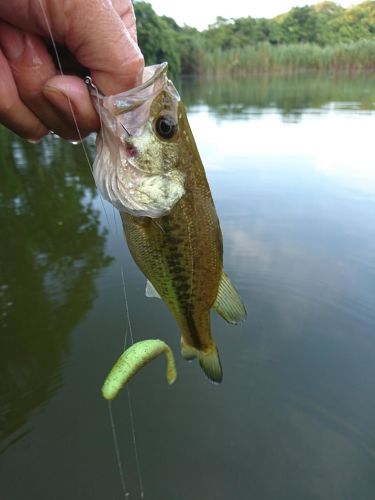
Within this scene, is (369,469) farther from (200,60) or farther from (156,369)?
(200,60)

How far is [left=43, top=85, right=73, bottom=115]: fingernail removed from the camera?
1272 millimetres

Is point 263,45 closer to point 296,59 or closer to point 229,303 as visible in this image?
point 296,59

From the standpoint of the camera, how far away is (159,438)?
297 cm

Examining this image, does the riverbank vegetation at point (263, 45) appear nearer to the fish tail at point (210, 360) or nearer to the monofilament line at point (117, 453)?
the monofilament line at point (117, 453)

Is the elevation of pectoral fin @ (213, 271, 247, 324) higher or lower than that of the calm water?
higher

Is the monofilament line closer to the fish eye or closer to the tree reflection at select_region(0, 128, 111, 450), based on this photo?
the tree reflection at select_region(0, 128, 111, 450)

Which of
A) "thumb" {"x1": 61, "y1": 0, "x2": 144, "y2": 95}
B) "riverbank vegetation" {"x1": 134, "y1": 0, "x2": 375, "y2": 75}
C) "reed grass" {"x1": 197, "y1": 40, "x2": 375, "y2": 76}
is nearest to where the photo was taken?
"thumb" {"x1": 61, "y1": 0, "x2": 144, "y2": 95}

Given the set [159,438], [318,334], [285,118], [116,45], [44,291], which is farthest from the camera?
[285,118]

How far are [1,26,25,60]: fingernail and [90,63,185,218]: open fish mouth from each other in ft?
0.86

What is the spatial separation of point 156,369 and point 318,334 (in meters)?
1.48

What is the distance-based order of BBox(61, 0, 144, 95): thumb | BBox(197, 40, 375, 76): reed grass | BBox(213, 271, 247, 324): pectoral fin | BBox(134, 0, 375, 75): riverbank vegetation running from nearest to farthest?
BBox(61, 0, 144, 95): thumb < BBox(213, 271, 247, 324): pectoral fin < BBox(197, 40, 375, 76): reed grass < BBox(134, 0, 375, 75): riverbank vegetation

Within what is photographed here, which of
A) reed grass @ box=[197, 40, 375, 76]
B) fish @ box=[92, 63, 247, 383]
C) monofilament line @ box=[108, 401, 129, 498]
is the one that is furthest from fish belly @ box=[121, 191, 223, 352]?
reed grass @ box=[197, 40, 375, 76]

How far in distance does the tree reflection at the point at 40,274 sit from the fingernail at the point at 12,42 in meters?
2.62

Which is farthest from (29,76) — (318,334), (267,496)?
(318,334)
